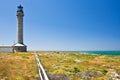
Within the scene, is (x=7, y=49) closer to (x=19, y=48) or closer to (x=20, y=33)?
(x=19, y=48)

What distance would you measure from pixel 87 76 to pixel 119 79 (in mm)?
3083

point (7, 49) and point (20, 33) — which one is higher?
point (20, 33)

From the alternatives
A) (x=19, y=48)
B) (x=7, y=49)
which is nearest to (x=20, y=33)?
(x=19, y=48)

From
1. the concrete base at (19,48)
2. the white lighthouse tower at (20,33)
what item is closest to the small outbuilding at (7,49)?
the concrete base at (19,48)

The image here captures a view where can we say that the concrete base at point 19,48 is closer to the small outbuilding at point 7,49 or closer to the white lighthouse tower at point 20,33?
the white lighthouse tower at point 20,33

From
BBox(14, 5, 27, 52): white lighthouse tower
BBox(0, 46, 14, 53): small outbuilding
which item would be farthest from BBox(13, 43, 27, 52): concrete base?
BBox(0, 46, 14, 53): small outbuilding

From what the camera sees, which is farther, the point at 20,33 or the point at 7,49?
the point at 20,33

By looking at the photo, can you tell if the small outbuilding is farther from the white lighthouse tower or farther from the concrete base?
the white lighthouse tower

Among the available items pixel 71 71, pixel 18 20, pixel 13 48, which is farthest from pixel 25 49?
pixel 71 71

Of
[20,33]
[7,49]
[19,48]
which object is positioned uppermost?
[20,33]

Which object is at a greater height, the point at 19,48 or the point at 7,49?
the point at 19,48

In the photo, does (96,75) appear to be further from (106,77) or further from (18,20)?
(18,20)

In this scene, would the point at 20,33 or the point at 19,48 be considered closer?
the point at 19,48

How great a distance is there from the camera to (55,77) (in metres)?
21.3
